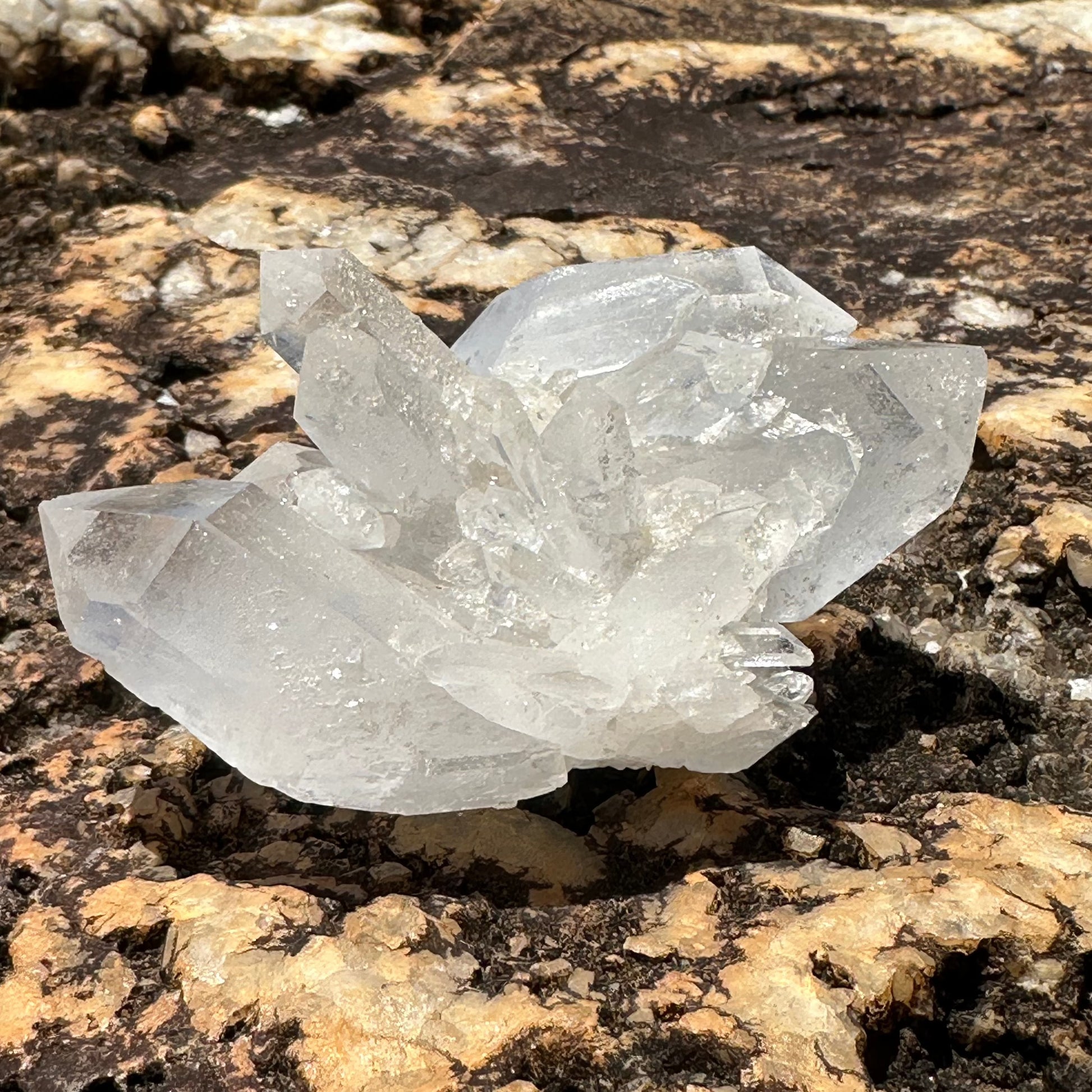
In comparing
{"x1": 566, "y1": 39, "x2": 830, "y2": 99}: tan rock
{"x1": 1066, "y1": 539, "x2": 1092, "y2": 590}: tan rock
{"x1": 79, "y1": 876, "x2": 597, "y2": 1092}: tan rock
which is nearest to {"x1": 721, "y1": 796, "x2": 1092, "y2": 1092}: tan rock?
{"x1": 79, "y1": 876, "x2": 597, "y2": 1092}: tan rock

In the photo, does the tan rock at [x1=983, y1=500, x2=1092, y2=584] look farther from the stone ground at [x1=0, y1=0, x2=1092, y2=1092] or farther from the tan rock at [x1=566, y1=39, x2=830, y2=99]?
the tan rock at [x1=566, y1=39, x2=830, y2=99]

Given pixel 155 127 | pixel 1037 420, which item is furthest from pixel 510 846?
pixel 155 127

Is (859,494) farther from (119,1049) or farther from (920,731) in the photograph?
(119,1049)

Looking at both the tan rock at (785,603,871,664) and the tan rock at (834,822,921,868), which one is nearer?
the tan rock at (834,822,921,868)

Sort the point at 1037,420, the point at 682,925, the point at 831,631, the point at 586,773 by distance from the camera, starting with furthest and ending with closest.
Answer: the point at 1037,420, the point at 831,631, the point at 586,773, the point at 682,925

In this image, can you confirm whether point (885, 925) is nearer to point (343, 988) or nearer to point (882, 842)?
point (882, 842)

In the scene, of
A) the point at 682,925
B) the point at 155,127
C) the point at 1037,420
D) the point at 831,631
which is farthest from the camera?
the point at 155,127

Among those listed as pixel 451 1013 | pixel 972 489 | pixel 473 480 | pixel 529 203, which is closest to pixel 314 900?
pixel 451 1013
